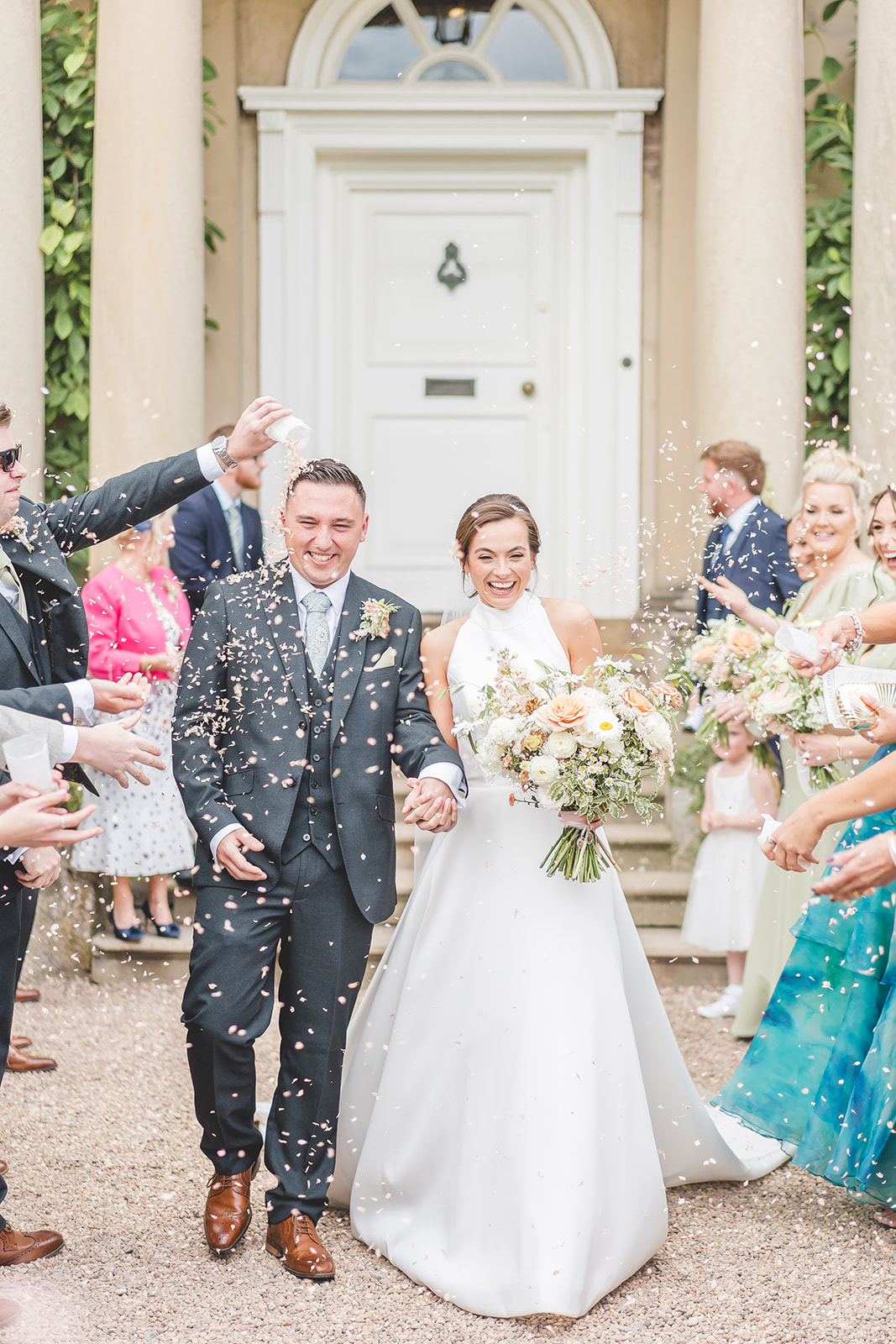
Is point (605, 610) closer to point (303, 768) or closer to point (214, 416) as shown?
point (214, 416)

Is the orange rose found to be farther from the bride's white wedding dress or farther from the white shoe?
the white shoe

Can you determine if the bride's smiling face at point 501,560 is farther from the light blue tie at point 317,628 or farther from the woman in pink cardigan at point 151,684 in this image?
the woman in pink cardigan at point 151,684

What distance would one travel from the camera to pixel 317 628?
3.67 meters

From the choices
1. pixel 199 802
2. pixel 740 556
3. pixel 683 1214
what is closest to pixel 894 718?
pixel 683 1214

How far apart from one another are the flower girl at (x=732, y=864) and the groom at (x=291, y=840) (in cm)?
265

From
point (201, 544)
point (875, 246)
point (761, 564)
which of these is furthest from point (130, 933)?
Result: point (875, 246)

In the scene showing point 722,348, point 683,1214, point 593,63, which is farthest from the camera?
point 593,63

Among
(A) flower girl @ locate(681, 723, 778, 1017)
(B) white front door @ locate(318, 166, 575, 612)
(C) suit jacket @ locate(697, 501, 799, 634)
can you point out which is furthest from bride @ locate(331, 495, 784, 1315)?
(B) white front door @ locate(318, 166, 575, 612)

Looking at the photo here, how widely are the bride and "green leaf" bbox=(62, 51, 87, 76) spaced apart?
4.77 metres

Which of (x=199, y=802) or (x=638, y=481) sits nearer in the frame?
(x=199, y=802)

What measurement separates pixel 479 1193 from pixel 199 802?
4.19 feet

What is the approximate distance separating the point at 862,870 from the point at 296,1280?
1.84m

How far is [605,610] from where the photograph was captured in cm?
803

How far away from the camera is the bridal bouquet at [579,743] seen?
338cm
